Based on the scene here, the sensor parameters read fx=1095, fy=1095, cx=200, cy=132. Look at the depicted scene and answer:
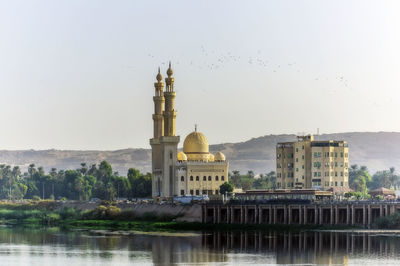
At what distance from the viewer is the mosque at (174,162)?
176m

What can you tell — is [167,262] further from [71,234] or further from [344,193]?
[344,193]

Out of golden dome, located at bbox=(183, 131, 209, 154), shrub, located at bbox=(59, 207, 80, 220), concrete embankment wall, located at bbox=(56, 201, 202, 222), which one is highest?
golden dome, located at bbox=(183, 131, 209, 154)

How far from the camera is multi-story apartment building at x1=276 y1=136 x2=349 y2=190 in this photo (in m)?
178

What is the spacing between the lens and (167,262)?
101562mm

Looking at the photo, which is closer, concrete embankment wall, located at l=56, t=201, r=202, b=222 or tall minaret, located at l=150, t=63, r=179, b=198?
concrete embankment wall, located at l=56, t=201, r=202, b=222

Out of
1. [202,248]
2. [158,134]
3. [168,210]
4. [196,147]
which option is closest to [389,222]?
[202,248]

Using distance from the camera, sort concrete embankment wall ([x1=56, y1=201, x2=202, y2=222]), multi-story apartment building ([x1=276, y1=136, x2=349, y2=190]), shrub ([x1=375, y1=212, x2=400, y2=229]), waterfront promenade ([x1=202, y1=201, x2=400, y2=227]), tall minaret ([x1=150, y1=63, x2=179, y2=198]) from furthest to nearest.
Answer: multi-story apartment building ([x1=276, y1=136, x2=349, y2=190]) → tall minaret ([x1=150, y1=63, x2=179, y2=198]) → concrete embankment wall ([x1=56, y1=201, x2=202, y2=222]) → waterfront promenade ([x1=202, y1=201, x2=400, y2=227]) → shrub ([x1=375, y1=212, x2=400, y2=229])

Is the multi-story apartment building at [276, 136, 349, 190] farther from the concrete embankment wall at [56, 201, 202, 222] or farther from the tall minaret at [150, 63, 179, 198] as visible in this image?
the concrete embankment wall at [56, 201, 202, 222]

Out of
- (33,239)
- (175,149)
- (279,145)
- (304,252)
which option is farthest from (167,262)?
(279,145)

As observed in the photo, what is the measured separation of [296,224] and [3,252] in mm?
45824

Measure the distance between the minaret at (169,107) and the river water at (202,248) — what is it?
40063mm

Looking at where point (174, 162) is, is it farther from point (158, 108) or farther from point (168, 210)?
point (168, 210)

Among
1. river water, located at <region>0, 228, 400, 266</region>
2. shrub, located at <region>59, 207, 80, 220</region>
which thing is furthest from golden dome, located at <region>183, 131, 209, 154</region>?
river water, located at <region>0, 228, 400, 266</region>

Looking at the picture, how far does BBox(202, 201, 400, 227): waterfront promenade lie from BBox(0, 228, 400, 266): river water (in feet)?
28.7
